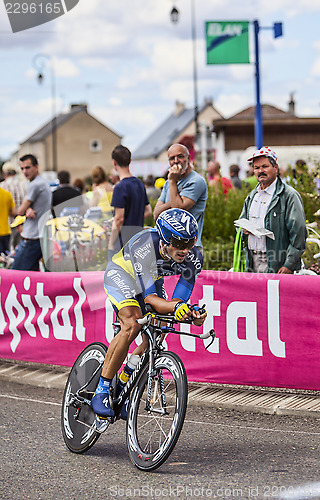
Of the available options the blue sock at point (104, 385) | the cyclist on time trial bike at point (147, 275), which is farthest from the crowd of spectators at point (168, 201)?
the blue sock at point (104, 385)

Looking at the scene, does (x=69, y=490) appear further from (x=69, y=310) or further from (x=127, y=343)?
(x=69, y=310)

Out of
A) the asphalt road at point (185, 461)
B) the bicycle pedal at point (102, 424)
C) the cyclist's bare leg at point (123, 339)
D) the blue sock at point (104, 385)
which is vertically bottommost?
the asphalt road at point (185, 461)

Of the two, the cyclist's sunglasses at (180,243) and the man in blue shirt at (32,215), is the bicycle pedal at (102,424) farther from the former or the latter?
the man in blue shirt at (32,215)

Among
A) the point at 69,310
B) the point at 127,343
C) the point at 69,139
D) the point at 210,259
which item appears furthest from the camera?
the point at 69,139

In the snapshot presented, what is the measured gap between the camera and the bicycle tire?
491cm

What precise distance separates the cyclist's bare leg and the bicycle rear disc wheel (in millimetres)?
275

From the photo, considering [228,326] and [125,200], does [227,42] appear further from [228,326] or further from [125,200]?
[228,326]

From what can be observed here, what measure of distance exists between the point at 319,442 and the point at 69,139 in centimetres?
Result: 9919

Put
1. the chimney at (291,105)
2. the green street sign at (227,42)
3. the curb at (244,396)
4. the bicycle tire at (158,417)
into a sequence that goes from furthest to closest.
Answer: the chimney at (291,105) < the green street sign at (227,42) < the curb at (244,396) < the bicycle tire at (158,417)

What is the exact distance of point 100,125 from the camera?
345ft

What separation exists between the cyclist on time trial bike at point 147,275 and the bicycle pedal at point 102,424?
0.07 metres

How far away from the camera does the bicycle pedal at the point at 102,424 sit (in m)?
5.35

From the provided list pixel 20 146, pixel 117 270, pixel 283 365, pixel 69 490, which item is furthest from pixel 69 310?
pixel 20 146

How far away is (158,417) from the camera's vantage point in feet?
16.7
